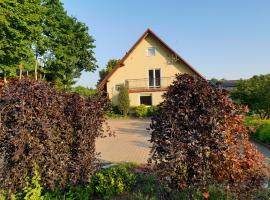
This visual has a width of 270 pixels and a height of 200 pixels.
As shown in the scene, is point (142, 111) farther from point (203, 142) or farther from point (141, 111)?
point (203, 142)

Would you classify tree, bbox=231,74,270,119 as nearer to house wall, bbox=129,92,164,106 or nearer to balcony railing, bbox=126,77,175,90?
house wall, bbox=129,92,164,106

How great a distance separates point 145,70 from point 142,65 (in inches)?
25.1

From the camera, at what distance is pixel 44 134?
15.4 ft

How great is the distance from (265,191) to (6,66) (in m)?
24.9

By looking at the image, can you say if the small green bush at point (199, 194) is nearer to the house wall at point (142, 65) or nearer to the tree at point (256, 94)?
the tree at point (256, 94)

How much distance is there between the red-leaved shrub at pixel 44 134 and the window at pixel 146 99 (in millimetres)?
27138

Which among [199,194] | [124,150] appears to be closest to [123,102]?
[124,150]

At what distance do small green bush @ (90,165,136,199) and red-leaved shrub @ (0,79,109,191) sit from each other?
0.42 metres

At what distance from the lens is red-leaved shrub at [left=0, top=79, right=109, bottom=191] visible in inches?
183

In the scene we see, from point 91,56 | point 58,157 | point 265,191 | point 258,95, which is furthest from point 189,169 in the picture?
point 91,56

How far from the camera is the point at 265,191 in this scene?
4.88 m

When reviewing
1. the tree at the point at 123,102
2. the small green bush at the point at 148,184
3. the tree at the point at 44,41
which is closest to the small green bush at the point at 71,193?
the small green bush at the point at 148,184

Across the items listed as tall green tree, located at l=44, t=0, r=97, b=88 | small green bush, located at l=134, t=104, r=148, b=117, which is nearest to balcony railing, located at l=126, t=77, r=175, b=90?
small green bush, located at l=134, t=104, r=148, b=117

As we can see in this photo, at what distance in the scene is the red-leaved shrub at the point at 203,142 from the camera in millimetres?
4445
